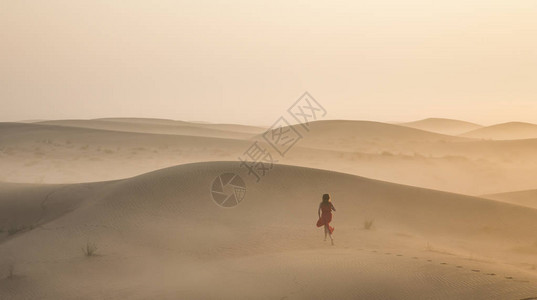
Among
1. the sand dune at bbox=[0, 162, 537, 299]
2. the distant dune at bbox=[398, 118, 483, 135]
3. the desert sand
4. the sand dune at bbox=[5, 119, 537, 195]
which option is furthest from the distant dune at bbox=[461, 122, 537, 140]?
the sand dune at bbox=[0, 162, 537, 299]

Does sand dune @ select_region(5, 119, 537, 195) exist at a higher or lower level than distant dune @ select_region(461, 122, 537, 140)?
lower

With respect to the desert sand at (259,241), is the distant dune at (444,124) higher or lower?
higher

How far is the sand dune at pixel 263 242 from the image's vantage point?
24.0 ft

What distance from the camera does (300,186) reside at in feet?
51.8

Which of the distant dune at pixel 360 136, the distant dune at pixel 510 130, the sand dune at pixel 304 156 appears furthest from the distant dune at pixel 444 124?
the sand dune at pixel 304 156

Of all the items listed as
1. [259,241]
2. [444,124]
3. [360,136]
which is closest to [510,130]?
[444,124]

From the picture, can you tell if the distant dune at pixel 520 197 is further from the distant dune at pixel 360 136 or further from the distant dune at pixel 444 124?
the distant dune at pixel 444 124

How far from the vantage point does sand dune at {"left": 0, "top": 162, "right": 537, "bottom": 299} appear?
24.0 ft

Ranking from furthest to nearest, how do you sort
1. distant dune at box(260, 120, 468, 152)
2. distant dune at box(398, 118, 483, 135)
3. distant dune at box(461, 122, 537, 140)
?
1. distant dune at box(398, 118, 483, 135)
2. distant dune at box(461, 122, 537, 140)
3. distant dune at box(260, 120, 468, 152)

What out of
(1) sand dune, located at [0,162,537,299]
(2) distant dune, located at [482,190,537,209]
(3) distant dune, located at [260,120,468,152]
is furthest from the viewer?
(3) distant dune, located at [260,120,468,152]

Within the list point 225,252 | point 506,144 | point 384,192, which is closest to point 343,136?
point 506,144

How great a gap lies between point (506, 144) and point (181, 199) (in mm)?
39676

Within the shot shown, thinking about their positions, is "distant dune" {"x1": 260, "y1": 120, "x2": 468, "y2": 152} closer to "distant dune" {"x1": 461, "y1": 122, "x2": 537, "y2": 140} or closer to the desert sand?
the desert sand

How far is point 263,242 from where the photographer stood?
35.1 feet
